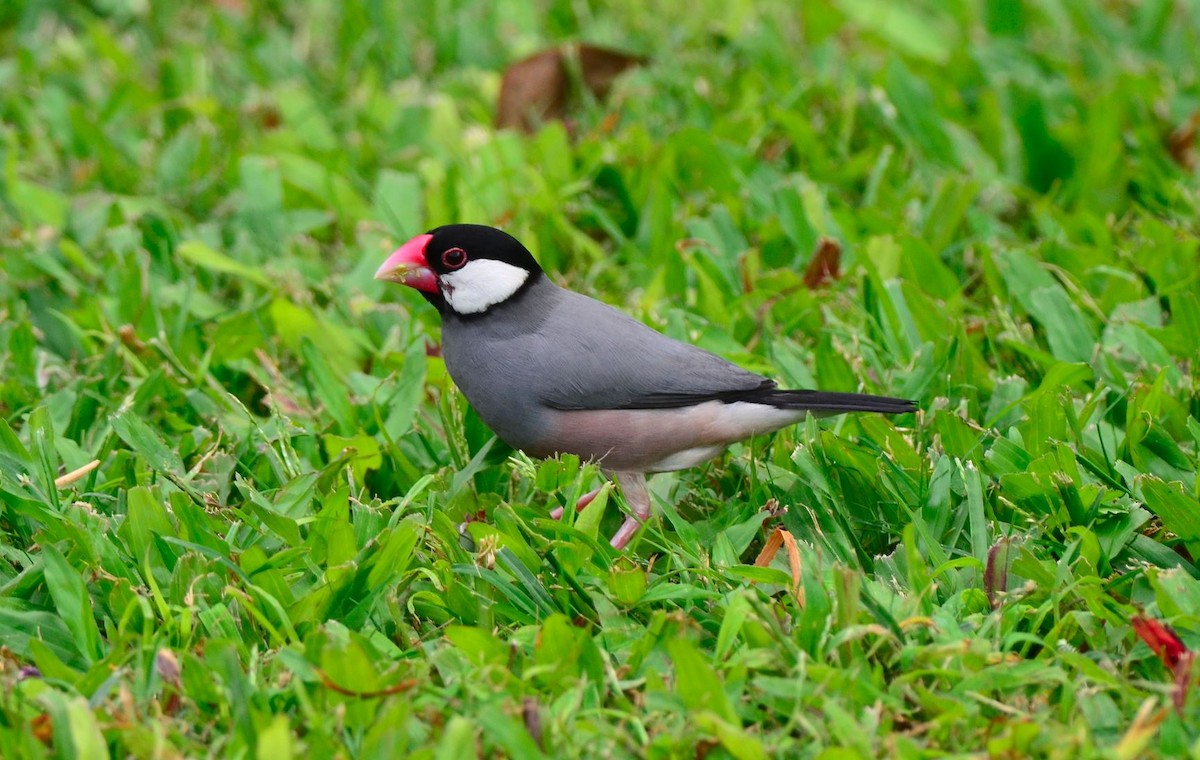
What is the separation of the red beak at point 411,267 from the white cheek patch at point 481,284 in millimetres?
49

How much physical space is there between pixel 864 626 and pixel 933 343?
4.70 ft

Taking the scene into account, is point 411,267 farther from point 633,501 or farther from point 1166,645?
point 1166,645

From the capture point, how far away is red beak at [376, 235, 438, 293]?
140 inches

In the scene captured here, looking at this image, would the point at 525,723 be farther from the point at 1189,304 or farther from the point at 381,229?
the point at 381,229

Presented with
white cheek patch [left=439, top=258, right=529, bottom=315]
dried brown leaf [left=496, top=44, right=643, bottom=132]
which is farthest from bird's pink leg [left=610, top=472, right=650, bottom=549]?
dried brown leaf [left=496, top=44, right=643, bottom=132]

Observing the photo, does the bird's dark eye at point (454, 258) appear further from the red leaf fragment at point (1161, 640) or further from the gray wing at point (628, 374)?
the red leaf fragment at point (1161, 640)

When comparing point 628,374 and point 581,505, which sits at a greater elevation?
point 628,374

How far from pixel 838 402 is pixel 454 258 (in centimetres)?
105

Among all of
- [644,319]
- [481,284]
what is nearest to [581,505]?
[481,284]

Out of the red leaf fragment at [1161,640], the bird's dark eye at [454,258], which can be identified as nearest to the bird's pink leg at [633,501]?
the bird's dark eye at [454,258]

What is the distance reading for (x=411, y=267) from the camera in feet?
11.7

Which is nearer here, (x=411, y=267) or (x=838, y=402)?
(x=838, y=402)

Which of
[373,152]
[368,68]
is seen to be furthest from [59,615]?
[368,68]

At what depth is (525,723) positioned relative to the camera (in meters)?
2.45
